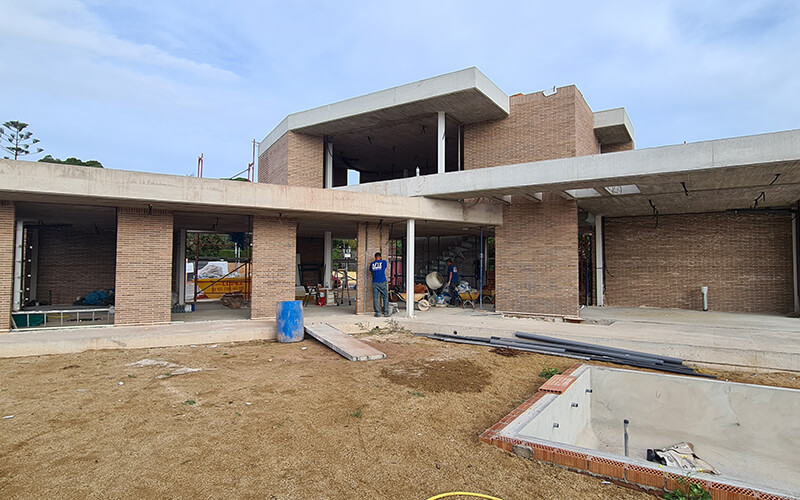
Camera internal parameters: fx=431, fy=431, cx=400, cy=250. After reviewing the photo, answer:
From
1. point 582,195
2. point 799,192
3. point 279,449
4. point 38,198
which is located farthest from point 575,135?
point 38,198

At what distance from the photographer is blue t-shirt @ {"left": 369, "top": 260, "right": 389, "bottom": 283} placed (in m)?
12.2

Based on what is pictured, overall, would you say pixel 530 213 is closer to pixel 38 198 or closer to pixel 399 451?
pixel 399 451

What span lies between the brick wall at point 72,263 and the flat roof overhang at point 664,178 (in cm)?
992

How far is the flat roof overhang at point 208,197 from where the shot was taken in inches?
339

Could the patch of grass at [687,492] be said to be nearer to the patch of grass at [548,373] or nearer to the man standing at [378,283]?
the patch of grass at [548,373]

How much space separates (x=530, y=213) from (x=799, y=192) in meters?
6.69

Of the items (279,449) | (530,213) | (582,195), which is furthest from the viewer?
(530,213)

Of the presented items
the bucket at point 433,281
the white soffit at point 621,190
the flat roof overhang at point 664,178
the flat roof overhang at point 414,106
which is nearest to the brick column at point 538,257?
the flat roof overhang at point 664,178

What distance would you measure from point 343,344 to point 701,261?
1261cm

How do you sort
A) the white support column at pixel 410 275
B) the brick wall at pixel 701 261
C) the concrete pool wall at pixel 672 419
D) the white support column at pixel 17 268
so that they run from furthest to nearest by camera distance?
the brick wall at pixel 701 261 → the white support column at pixel 410 275 → the white support column at pixel 17 268 → the concrete pool wall at pixel 672 419

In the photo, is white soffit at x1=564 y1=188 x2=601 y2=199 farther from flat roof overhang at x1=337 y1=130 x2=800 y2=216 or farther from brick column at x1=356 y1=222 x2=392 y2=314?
brick column at x1=356 y1=222 x2=392 y2=314

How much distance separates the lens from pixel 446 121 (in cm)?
1447

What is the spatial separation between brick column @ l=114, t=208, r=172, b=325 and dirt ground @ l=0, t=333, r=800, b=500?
2.14m

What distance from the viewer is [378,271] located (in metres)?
12.2
